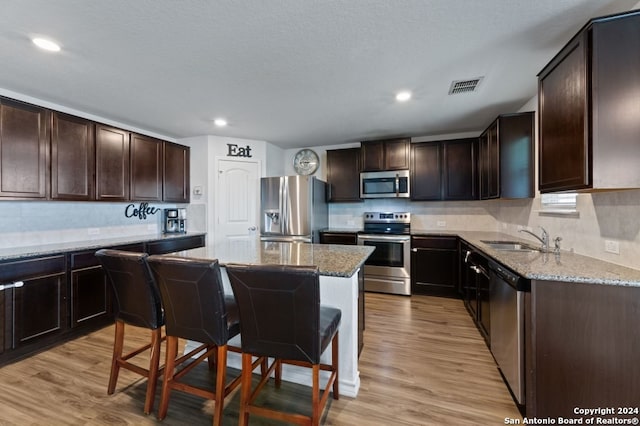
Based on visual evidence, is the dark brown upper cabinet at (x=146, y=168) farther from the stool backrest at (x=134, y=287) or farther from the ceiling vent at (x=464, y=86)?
the ceiling vent at (x=464, y=86)

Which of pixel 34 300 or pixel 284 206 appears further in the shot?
pixel 284 206

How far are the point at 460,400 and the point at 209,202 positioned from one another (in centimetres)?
387

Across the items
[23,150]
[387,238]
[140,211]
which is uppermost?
[23,150]

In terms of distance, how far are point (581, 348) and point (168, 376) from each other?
237cm

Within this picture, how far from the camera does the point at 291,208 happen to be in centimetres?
415

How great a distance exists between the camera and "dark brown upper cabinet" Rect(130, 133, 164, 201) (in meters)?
3.51

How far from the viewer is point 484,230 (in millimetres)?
4125

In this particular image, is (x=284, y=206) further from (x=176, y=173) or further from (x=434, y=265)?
(x=434, y=265)

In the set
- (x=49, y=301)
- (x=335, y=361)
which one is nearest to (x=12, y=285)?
(x=49, y=301)

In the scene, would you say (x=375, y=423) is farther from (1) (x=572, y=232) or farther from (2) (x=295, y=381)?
(1) (x=572, y=232)

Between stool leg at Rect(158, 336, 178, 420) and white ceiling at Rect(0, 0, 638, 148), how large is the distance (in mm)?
1973

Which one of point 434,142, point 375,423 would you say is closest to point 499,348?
point 375,423

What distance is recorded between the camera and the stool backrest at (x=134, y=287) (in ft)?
5.40

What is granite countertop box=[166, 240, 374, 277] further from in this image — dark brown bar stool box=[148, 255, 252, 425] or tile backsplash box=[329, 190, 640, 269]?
tile backsplash box=[329, 190, 640, 269]
